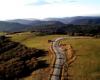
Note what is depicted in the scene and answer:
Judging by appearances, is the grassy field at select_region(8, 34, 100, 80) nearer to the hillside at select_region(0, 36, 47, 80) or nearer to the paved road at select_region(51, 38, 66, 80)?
the paved road at select_region(51, 38, 66, 80)

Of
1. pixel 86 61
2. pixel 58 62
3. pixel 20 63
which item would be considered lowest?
pixel 20 63

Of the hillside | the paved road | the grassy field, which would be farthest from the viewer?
the hillside

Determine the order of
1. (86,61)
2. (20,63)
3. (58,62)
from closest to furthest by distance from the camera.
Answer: (86,61) → (58,62) → (20,63)

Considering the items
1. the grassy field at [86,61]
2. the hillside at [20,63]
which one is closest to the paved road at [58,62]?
the grassy field at [86,61]

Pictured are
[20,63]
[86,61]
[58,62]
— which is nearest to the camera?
[86,61]

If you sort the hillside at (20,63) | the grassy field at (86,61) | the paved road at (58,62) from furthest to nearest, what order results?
1. the hillside at (20,63)
2. the paved road at (58,62)
3. the grassy field at (86,61)

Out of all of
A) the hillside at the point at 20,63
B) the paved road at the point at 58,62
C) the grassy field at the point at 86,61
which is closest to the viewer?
the grassy field at the point at 86,61

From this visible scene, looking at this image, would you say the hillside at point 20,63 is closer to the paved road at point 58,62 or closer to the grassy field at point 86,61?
the paved road at point 58,62

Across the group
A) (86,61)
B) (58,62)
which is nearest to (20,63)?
(58,62)

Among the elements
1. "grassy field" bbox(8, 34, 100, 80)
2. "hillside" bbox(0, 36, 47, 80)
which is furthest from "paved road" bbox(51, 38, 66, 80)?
"hillside" bbox(0, 36, 47, 80)

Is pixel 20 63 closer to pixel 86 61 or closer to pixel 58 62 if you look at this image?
pixel 58 62

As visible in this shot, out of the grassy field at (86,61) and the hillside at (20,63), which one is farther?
the hillside at (20,63)
